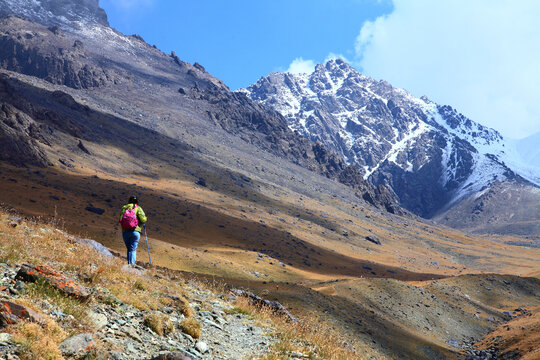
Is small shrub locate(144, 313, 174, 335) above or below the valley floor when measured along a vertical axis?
above

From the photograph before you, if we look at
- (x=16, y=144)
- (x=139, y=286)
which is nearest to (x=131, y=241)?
(x=139, y=286)

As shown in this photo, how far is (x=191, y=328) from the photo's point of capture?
797 cm

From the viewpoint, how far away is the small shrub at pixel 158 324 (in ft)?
24.0

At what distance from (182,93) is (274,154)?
5095cm

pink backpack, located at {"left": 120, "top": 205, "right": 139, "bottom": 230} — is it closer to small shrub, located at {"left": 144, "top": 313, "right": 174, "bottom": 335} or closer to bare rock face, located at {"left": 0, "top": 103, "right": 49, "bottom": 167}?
small shrub, located at {"left": 144, "top": 313, "right": 174, "bottom": 335}

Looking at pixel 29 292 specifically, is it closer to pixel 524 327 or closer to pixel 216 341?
pixel 216 341

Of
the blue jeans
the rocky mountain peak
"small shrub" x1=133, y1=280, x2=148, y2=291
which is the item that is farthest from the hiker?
the rocky mountain peak

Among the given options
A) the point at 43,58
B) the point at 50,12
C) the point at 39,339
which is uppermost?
the point at 50,12

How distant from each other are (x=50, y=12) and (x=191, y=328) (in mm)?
221715

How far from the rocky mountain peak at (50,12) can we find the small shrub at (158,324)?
7934 inches

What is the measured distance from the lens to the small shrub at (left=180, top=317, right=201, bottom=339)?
793 centimetres

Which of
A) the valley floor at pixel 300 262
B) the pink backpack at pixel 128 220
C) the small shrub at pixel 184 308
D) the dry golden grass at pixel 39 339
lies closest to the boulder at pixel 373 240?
the valley floor at pixel 300 262

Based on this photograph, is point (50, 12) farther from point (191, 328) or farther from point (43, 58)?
point (191, 328)

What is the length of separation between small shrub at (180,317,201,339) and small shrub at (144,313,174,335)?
367 millimetres
